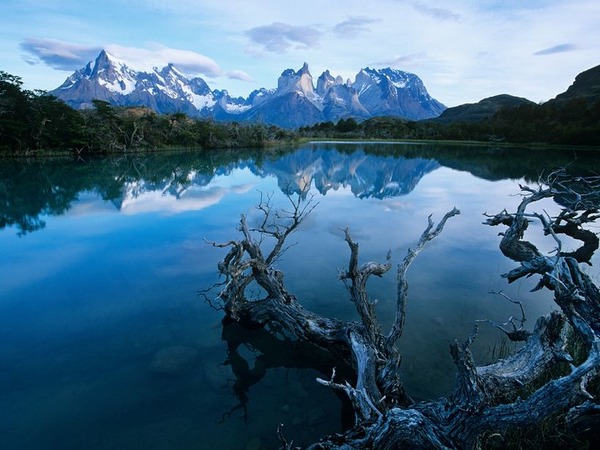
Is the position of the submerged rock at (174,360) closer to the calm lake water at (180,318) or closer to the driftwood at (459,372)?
the calm lake water at (180,318)

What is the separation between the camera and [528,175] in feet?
134

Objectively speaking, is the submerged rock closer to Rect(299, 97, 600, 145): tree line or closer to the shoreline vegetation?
the shoreline vegetation

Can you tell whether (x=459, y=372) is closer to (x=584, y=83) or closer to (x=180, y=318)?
(x=180, y=318)

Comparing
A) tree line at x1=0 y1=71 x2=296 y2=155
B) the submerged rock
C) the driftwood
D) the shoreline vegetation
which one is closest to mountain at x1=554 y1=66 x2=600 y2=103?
the shoreline vegetation

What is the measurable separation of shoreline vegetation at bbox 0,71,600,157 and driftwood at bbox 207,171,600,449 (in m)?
51.8

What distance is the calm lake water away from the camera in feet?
21.3

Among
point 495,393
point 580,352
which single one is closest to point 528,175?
point 580,352

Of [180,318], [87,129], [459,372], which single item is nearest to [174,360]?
[180,318]

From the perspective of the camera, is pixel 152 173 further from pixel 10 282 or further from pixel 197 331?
pixel 197 331

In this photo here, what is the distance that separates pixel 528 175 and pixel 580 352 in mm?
40711

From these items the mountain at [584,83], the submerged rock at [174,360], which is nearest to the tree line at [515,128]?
the mountain at [584,83]

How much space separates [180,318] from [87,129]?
55454 millimetres

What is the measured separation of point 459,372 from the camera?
14.5ft

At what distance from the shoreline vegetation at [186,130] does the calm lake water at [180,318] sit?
102 feet
